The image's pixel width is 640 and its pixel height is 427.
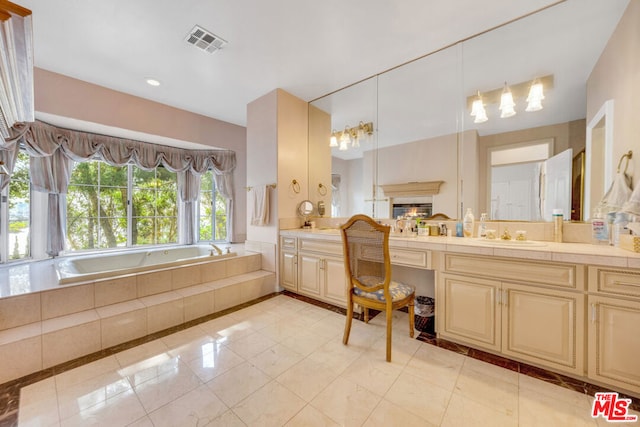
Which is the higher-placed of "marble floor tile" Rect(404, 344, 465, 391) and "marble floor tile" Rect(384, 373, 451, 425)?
"marble floor tile" Rect(404, 344, 465, 391)

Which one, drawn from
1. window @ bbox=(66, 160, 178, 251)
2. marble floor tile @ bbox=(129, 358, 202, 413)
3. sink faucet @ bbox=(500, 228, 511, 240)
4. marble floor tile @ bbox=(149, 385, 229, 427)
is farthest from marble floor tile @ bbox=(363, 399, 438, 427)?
window @ bbox=(66, 160, 178, 251)

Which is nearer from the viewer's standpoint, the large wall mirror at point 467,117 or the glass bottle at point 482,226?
the large wall mirror at point 467,117

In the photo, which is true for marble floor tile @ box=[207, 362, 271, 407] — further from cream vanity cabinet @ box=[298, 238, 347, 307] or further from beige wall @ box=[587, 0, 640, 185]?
beige wall @ box=[587, 0, 640, 185]

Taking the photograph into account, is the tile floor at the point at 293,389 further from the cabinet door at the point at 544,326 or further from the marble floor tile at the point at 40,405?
the cabinet door at the point at 544,326

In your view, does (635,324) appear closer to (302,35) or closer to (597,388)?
(597,388)

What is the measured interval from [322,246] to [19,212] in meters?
3.81

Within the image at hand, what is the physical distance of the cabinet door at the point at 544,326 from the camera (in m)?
1.41

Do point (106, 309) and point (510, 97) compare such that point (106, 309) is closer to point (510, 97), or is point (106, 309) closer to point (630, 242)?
point (630, 242)

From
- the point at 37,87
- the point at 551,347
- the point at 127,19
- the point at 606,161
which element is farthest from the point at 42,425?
the point at 606,161

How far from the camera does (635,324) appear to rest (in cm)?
127

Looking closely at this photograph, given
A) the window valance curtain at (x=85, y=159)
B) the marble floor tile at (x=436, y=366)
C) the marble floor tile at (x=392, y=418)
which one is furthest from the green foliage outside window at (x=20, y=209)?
the marble floor tile at (x=436, y=366)

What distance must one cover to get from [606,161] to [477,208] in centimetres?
83

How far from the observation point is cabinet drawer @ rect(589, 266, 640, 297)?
4.16ft

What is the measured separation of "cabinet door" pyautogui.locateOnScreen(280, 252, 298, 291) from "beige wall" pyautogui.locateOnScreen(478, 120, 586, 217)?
80.8 inches
